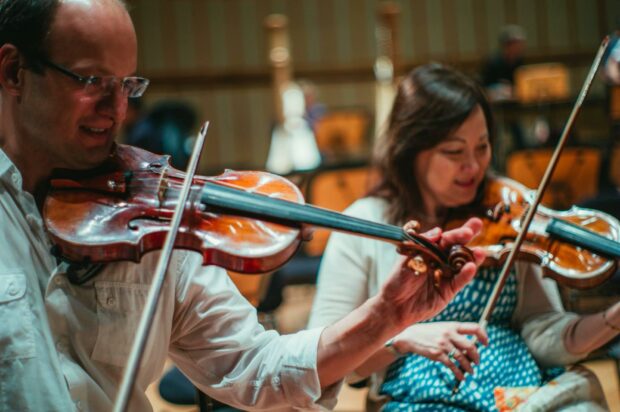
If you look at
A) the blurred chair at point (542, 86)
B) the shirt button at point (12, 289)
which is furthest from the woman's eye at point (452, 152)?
the blurred chair at point (542, 86)

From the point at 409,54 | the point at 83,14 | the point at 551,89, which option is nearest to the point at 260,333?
the point at 83,14

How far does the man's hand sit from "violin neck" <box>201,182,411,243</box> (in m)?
0.06

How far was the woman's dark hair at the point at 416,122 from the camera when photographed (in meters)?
1.80

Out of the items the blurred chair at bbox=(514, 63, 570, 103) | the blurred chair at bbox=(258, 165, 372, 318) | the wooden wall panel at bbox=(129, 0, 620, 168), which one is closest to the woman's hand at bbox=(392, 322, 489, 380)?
the blurred chair at bbox=(258, 165, 372, 318)

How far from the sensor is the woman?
1.52 m

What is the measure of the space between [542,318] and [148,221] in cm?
101

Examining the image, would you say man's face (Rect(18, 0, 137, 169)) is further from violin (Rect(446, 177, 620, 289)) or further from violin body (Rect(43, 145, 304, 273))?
violin (Rect(446, 177, 620, 289))

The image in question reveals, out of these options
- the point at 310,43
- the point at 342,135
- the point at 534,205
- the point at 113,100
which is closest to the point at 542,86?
the point at 342,135

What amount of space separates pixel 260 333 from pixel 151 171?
1.15ft

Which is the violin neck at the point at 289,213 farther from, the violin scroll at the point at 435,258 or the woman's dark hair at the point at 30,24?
the woman's dark hair at the point at 30,24

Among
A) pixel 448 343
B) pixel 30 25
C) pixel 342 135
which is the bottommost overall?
pixel 342 135

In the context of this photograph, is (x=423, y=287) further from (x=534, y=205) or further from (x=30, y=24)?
(x=30, y=24)

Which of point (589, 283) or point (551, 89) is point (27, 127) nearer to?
point (589, 283)

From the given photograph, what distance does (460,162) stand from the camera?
178 cm
